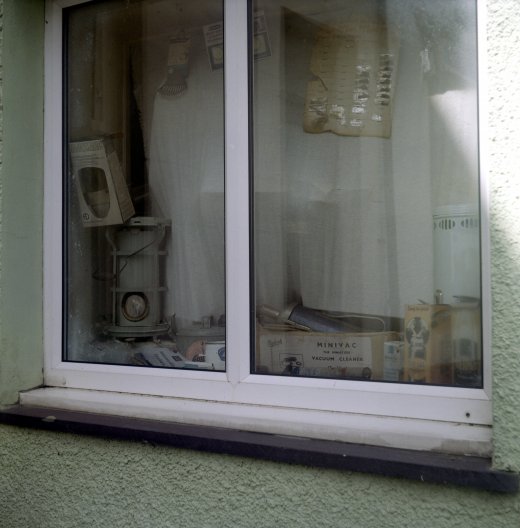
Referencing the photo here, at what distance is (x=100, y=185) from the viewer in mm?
2875

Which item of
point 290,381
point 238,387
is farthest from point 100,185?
point 290,381

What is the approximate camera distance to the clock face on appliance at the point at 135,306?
110 inches

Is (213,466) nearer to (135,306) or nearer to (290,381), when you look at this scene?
(290,381)

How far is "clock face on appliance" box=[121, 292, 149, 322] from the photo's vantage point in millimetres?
2805

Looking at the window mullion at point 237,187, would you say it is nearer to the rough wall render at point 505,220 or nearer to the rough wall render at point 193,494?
the rough wall render at point 193,494

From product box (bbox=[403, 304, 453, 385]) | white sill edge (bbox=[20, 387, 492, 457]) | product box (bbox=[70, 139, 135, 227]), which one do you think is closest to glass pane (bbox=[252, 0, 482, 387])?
product box (bbox=[403, 304, 453, 385])

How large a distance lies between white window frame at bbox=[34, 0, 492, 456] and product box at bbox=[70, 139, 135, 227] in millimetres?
118

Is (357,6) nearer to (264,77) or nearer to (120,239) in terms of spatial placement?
(264,77)

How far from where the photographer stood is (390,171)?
2.40 m

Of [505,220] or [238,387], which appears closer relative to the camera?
[505,220]

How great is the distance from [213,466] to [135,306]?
0.88 metres

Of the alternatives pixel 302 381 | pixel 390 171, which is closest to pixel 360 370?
pixel 302 381

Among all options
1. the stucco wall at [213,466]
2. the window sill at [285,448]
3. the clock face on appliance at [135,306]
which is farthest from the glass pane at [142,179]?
the window sill at [285,448]

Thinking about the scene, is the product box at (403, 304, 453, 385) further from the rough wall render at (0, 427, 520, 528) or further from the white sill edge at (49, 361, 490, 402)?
the rough wall render at (0, 427, 520, 528)
